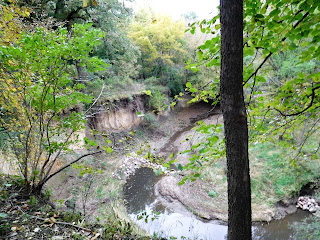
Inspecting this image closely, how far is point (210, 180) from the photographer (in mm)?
8914

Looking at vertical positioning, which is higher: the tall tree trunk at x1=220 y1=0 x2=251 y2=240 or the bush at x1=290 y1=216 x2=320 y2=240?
the tall tree trunk at x1=220 y1=0 x2=251 y2=240

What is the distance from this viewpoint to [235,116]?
1417 mm

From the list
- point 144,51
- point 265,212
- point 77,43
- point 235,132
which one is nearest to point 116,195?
point 265,212

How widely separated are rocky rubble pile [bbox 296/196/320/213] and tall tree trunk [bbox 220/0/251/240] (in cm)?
740

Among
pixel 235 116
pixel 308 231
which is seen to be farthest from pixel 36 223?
pixel 308 231

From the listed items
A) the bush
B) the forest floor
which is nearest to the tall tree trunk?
the forest floor

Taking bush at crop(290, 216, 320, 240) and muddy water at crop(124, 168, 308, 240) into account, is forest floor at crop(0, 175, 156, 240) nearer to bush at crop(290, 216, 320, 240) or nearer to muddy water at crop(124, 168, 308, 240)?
muddy water at crop(124, 168, 308, 240)

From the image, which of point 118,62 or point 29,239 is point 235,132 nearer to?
point 29,239

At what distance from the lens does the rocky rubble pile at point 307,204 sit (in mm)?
6793

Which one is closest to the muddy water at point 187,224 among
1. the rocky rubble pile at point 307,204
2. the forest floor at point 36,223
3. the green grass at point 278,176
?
the rocky rubble pile at point 307,204

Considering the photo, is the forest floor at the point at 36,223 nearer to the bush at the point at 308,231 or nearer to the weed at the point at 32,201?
the weed at the point at 32,201

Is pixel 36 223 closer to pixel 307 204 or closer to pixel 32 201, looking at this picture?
pixel 32 201

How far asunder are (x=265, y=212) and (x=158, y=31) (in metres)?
13.9

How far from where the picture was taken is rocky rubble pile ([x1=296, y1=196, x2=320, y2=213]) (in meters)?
6.79
